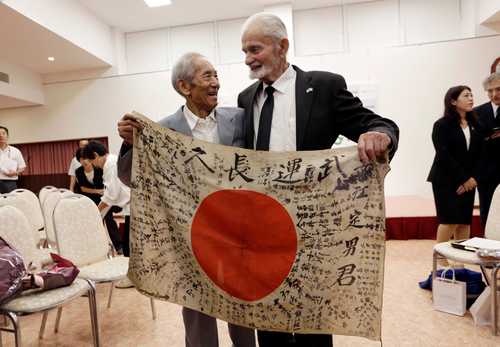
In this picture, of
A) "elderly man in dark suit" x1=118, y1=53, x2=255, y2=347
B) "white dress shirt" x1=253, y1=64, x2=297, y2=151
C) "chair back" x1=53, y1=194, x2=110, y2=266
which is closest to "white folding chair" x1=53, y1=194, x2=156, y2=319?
"chair back" x1=53, y1=194, x2=110, y2=266

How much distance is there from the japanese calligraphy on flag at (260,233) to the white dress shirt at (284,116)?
0.59 feet

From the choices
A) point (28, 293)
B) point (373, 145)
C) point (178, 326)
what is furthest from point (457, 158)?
point (28, 293)

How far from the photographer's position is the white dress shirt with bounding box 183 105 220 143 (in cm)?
152

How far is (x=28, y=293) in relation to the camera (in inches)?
73.2

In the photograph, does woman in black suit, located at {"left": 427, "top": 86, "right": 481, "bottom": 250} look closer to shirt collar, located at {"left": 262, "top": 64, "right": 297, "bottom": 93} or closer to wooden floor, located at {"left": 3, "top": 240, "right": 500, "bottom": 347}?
wooden floor, located at {"left": 3, "top": 240, "right": 500, "bottom": 347}

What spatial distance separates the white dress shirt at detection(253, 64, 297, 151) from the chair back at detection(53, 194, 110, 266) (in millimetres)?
1696

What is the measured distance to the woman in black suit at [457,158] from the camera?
2.91m

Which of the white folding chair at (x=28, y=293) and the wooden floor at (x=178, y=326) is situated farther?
the wooden floor at (x=178, y=326)

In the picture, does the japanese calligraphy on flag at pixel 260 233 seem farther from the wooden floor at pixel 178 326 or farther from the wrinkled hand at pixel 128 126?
the wooden floor at pixel 178 326

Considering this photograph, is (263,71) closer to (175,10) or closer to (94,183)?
(94,183)

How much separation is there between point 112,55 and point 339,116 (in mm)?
7580

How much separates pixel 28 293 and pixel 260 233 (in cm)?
144

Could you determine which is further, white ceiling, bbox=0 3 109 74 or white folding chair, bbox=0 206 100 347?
white ceiling, bbox=0 3 109 74

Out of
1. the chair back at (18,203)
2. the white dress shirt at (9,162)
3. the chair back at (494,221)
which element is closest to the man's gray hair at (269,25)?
the chair back at (494,221)
